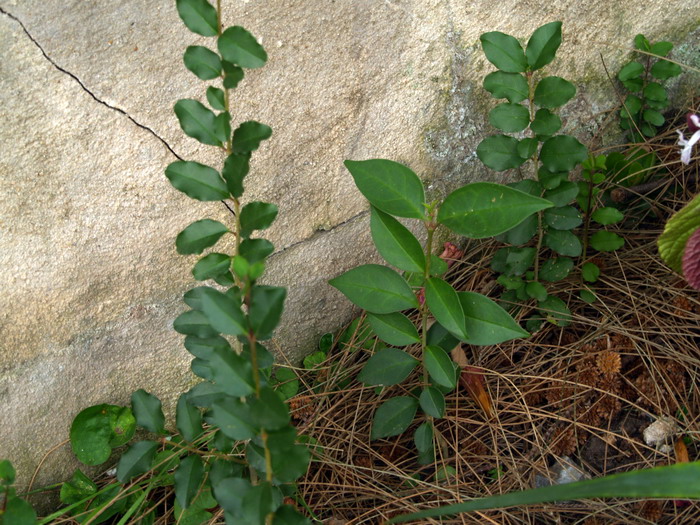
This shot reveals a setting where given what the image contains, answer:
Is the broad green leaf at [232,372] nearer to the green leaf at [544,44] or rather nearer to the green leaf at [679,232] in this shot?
the green leaf at [679,232]

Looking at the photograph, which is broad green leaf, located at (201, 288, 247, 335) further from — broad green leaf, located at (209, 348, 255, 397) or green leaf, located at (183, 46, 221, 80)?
green leaf, located at (183, 46, 221, 80)

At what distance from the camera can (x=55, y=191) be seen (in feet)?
4.69

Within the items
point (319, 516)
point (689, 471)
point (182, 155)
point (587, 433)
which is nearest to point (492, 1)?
point (182, 155)

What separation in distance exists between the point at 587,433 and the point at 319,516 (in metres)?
0.68

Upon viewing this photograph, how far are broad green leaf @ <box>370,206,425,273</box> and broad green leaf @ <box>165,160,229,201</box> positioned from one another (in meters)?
0.36

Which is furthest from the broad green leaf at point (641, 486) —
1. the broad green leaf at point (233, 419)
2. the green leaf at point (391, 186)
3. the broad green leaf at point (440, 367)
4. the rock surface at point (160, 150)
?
the rock surface at point (160, 150)

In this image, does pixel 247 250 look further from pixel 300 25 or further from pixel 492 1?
pixel 492 1

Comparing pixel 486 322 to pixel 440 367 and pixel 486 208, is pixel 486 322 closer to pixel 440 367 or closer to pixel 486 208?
pixel 440 367

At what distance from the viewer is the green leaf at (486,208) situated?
126 centimetres

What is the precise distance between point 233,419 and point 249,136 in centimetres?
49

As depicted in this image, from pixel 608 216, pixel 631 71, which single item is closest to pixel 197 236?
pixel 608 216

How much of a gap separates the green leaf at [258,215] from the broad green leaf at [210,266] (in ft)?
0.28

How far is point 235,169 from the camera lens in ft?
3.75

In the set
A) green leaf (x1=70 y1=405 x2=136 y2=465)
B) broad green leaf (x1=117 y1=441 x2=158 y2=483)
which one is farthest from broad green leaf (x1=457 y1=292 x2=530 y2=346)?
green leaf (x1=70 y1=405 x2=136 y2=465)
